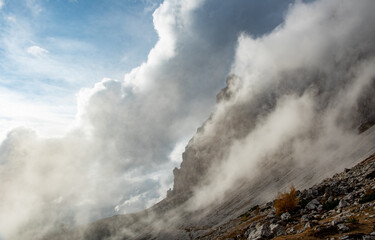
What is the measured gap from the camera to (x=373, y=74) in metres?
170

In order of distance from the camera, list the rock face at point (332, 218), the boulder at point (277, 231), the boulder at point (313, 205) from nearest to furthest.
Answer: the rock face at point (332, 218) < the boulder at point (277, 231) < the boulder at point (313, 205)

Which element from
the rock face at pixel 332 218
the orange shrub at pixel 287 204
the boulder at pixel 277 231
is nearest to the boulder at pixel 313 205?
the rock face at pixel 332 218

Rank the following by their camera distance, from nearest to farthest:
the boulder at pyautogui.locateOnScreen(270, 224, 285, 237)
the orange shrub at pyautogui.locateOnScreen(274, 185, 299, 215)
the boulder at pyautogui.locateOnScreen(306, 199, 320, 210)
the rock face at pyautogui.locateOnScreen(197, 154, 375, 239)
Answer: the rock face at pyautogui.locateOnScreen(197, 154, 375, 239), the boulder at pyautogui.locateOnScreen(270, 224, 285, 237), the boulder at pyautogui.locateOnScreen(306, 199, 320, 210), the orange shrub at pyautogui.locateOnScreen(274, 185, 299, 215)

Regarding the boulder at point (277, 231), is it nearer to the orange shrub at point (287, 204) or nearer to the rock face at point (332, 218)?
the rock face at point (332, 218)

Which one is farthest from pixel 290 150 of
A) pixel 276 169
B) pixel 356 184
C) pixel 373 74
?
pixel 356 184

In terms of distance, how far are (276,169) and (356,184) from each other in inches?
5343

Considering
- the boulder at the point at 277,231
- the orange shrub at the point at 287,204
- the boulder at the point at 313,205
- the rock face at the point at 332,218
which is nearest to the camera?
the rock face at the point at 332,218

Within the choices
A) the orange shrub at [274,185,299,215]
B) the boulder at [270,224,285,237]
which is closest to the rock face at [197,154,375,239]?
the boulder at [270,224,285,237]

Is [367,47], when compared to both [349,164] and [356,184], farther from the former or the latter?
[356,184]

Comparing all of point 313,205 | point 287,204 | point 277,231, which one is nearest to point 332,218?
point 277,231

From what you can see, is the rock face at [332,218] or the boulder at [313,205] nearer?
the rock face at [332,218]

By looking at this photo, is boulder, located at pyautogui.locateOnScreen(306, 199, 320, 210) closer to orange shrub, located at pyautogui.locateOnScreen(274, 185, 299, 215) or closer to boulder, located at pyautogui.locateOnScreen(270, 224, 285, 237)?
orange shrub, located at pyautogui.locateOnScreen(274, 185, 299, 215)

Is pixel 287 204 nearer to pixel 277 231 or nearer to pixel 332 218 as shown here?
pixel 277 231

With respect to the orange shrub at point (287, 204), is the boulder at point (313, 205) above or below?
below
